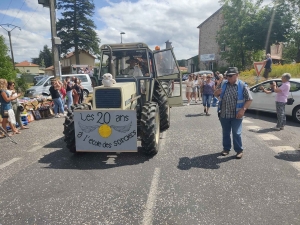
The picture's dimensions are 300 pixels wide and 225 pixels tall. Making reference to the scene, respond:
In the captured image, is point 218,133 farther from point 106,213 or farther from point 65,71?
point 65,71

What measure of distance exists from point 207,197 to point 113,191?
4.41ft

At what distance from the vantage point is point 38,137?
6641 millimetres

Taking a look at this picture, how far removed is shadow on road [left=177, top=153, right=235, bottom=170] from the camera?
4.28m

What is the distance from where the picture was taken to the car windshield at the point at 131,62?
5855mm

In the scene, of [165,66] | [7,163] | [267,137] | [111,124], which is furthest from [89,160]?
[267,137]

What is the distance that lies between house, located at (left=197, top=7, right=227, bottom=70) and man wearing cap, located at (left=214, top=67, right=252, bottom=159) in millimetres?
35096

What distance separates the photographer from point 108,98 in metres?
4.58

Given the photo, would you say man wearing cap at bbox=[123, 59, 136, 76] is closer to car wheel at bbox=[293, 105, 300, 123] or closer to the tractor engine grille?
the tractor engine grille

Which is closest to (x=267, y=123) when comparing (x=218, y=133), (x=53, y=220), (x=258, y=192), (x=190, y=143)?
(x=218, y=133)

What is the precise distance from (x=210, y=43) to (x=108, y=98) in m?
39.3

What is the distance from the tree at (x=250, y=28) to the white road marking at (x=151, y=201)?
1028 inches

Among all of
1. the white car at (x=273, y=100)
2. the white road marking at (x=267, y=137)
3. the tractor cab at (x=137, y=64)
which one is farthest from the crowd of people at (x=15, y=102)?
the white car at (x=273, y=100)

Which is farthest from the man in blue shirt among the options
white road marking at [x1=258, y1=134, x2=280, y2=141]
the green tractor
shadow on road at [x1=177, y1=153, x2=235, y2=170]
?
the green tractor

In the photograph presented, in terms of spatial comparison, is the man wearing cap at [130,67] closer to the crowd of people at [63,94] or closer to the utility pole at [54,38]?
the crowd of people at [63,94]
